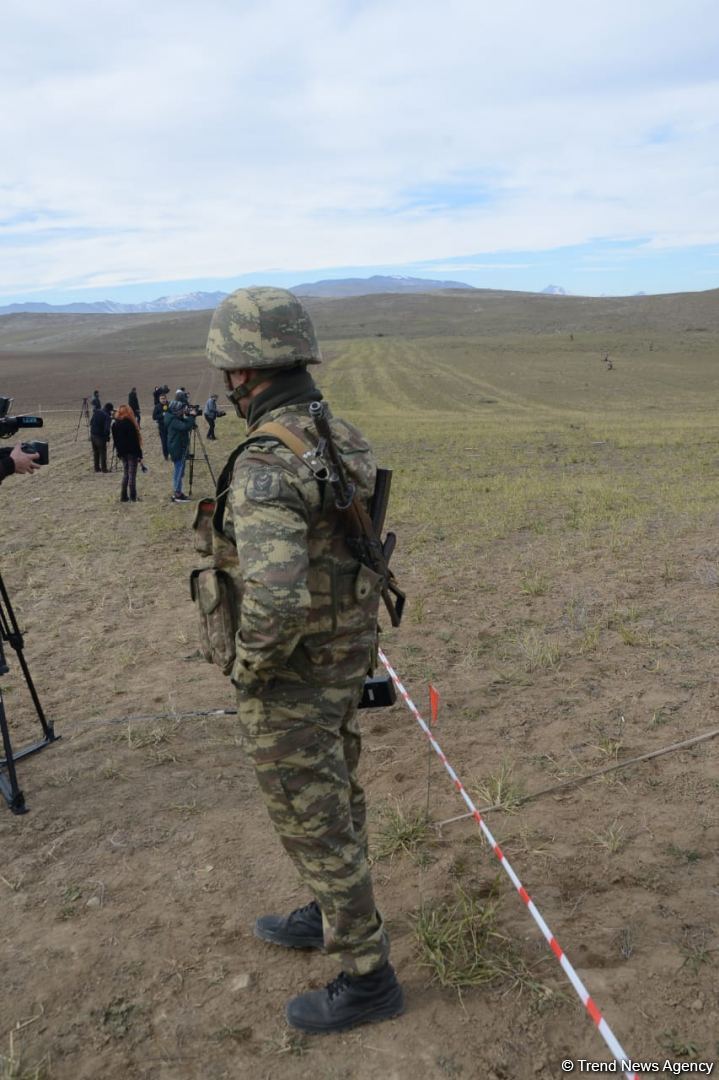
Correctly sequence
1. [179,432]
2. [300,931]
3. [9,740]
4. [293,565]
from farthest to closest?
1. [179,432]
2. [9,740]
3. [300,931]
4. [293,565]

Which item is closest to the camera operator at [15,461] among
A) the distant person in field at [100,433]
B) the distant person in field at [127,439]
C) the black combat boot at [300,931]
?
the black combat boot at [300,931]

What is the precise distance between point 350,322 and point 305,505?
121467 mm

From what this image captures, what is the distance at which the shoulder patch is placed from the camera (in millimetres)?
2336

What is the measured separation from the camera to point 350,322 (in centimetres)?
11906

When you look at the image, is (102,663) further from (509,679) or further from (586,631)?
(586,631)

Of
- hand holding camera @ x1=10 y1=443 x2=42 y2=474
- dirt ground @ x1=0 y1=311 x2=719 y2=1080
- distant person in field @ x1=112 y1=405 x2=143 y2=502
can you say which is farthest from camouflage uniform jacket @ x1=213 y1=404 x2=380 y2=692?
distant person in field @ x1=112 y1=405 x2=143 y2=502

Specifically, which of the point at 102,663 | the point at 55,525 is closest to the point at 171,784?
the point at 102,663

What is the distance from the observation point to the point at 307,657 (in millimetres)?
2566

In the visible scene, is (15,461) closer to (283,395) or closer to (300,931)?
(283,395)

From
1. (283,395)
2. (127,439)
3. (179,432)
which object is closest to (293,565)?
(283,395)

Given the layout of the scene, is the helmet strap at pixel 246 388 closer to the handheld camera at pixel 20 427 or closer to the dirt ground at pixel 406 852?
the handheld camera at pixel 20 427

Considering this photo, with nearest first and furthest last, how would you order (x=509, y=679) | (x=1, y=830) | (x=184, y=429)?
1. (x=1, y=830)
2. (x=509, y=679)
3. (x=184, y=429)

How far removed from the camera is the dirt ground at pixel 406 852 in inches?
104

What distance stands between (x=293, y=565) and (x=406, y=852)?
1951mm
